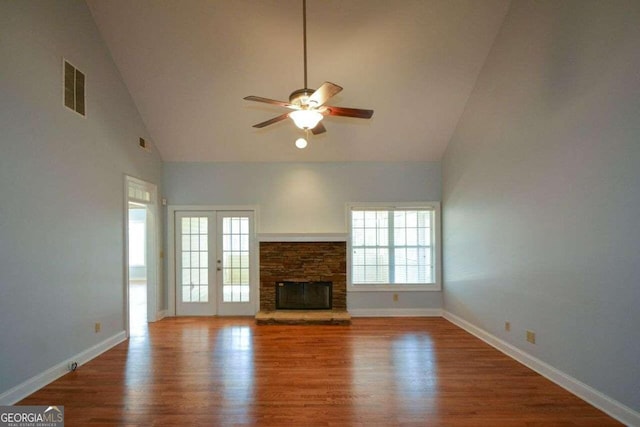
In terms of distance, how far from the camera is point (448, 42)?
151 inches

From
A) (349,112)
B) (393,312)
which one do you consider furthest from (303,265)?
(349,112)

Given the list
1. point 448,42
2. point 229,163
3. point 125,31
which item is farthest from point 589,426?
point 125,31

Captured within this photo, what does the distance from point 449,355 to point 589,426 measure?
1.45 m

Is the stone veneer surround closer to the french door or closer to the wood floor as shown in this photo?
the french door

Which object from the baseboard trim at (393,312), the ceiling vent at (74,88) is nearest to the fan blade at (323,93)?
the ceiling vent at (74,88)

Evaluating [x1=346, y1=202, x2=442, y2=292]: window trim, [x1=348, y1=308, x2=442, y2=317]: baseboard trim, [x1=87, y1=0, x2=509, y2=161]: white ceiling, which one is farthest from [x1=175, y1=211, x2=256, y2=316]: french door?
[x1=348, y1=308, x2=442, y2=317]: baseboard trim

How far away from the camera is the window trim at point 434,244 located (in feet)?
18.1

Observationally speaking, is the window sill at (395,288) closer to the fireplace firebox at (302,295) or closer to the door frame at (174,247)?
the fireplace firebox at (302,295)

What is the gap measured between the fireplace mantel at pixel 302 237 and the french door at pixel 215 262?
13.8 inches

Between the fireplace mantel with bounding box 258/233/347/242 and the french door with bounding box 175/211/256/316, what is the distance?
350 millimetres

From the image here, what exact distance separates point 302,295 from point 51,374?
3.35 meters

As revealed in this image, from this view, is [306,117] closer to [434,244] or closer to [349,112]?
[349,112]

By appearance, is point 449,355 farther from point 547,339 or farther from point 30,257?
point 30,257

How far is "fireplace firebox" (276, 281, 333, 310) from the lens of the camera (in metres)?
5.46
